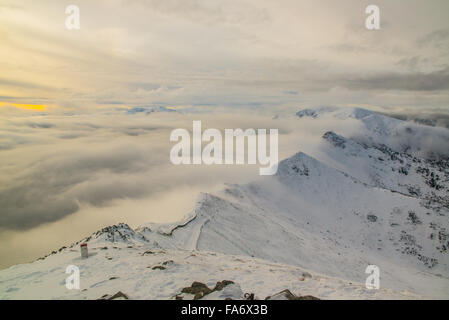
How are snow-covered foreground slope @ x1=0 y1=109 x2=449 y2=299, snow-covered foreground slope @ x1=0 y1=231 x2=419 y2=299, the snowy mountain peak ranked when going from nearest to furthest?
snow-covered foreground slope @ x1=0 y1=231 x2=419 y2=299
snow-covered foreground slope @ x1=0 y1=109 x2=449 y2=299
the snowy mountain peak

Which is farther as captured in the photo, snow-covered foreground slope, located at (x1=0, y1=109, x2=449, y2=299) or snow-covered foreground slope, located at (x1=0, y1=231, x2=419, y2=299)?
snow-covered foreground slope, located at (x1=0, y1=109, x2=449, y2=299)

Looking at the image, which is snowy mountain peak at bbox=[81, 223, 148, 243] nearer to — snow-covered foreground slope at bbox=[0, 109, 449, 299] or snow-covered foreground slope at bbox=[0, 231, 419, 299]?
snow-covered foreground slope at bbox=[0, 109, 449, 299]

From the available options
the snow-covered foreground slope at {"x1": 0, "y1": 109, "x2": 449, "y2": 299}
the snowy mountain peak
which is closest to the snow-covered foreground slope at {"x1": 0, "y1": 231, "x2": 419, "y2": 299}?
the snow-covered foreground slope at {"x1": 0, "y1": 109, "x2": 449, "y2": 299}

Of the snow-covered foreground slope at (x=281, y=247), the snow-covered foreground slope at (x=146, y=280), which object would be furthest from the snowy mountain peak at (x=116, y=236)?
the snow-covered foreground slope at (x=146, y=280)

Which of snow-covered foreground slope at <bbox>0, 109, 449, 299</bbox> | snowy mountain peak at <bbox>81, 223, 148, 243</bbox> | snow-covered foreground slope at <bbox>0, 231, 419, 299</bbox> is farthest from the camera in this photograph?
snowy mountain peak at <bbox>81, 223, 148, 243</bbox>

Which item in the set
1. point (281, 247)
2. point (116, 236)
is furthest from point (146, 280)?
point (281, 247)

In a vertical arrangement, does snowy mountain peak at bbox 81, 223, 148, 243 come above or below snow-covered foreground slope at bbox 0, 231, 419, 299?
below

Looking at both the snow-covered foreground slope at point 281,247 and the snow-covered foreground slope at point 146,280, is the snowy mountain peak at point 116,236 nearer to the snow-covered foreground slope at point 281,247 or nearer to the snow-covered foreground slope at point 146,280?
the snow-covered foreground slope at point 281,247

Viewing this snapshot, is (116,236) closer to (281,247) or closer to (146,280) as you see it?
(146,280)
